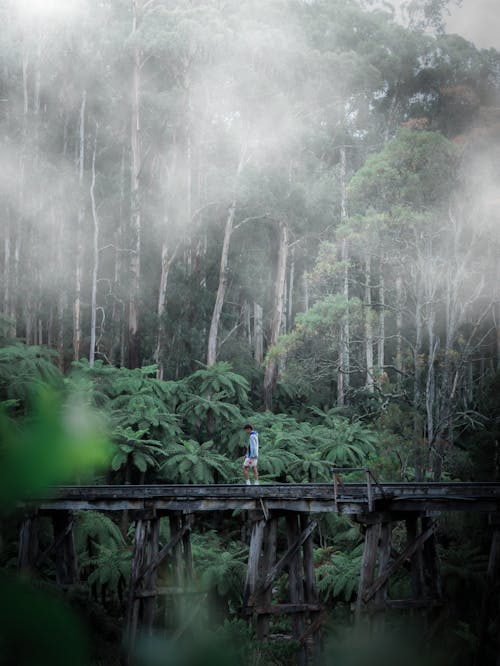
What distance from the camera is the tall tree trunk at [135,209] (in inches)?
1156

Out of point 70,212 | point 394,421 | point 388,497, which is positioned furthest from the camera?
point 70,212

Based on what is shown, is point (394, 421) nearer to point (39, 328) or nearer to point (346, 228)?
point (346, 228)

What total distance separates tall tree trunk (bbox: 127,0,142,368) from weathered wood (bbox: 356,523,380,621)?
57.8 ft

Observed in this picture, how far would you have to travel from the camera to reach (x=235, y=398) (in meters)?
27.8

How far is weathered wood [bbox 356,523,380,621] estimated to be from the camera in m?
11.7

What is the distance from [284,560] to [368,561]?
1706mm

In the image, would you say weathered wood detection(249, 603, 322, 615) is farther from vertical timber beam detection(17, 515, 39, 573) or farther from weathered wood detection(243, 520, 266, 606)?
vertical timber beam detection(17, 515, 39, 573)

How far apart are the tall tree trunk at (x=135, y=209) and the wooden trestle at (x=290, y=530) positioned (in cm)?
1579

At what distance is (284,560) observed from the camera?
1309cm

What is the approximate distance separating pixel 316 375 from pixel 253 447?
1039cm

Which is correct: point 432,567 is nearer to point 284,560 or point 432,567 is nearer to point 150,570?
point 284,560

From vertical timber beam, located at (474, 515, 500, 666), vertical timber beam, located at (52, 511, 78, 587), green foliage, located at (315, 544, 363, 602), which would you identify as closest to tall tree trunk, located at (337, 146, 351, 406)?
green foliage, located at (315, 544, 363, 602)

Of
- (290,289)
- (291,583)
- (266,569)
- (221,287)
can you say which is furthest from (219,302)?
(266,569)

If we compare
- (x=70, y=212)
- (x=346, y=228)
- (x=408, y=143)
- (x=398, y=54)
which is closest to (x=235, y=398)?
(x=346, y=228)
